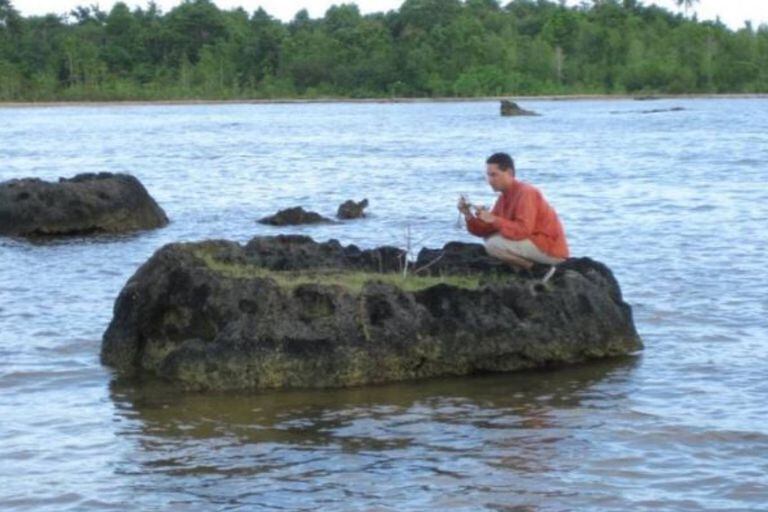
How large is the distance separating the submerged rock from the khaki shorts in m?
0.21

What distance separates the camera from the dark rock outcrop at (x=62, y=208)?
23.0m

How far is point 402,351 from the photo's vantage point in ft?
40.2

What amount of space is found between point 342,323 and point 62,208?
11.7 m

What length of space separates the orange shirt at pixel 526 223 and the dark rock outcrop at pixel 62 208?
1101 cm

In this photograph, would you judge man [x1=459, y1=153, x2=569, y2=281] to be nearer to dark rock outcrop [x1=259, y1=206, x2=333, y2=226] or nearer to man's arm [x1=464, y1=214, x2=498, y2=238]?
man's arm [x1=464, y1=214, x2=498, y2=238]

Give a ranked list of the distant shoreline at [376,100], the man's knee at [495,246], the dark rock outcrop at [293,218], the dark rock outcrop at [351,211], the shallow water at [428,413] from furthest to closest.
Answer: the distant shoreline at [376,100]
the dark rock outcrop at [351,211]
the dark rock outcrop at [293,218]
the man's knee at [495,246]
the shallow water at [428,413]

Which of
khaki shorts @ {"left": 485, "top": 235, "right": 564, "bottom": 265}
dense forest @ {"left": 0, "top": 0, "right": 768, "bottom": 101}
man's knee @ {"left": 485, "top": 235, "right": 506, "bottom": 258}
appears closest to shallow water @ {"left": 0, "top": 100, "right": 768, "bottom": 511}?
khaki shorts @ {"left": 485, "top": 235, "right": 564, "bottom": 265}

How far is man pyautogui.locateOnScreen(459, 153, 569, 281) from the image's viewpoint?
509 inches

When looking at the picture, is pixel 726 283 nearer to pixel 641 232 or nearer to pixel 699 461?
pixel 641 232

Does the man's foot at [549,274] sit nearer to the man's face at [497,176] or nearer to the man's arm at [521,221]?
the man's arm at [521,221]

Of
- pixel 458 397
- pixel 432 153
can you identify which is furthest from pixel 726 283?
pixel 432 153

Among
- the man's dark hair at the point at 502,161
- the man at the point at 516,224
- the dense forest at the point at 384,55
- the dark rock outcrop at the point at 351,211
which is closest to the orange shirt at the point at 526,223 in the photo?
the man at the point at 516,224

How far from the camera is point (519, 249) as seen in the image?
517 inches

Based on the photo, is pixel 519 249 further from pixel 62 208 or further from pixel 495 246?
pixel 62 208
